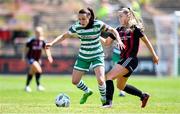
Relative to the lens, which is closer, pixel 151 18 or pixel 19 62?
pixel 19 62

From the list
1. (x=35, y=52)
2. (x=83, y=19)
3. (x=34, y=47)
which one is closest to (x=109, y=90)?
(x=83, y=19)

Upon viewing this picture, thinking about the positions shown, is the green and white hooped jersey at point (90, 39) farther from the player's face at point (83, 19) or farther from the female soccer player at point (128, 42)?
→ the female soccer player at point (128, 42)

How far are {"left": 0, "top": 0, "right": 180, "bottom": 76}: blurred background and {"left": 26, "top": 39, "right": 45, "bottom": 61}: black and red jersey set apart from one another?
487cm

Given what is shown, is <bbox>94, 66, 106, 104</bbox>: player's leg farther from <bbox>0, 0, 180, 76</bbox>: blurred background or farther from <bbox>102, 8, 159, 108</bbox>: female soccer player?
<bbox>0, 0, 180, 76</bbox>: blurred background

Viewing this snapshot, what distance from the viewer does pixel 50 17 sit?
37.7 m

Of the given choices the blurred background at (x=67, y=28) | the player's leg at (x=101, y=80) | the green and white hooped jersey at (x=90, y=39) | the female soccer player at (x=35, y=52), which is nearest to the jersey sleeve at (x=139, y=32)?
the green and white hooped jersey at (x=90, y=39)

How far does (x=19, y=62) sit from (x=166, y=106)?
18463 millimetres

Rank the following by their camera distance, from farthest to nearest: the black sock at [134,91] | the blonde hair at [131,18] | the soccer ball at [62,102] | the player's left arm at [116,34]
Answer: the black sock at [134,91] → the soccer ball at [62,102] → the blonde hair at [131,18] → the player's left arm at [116,34]

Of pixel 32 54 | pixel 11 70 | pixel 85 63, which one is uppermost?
pixel 85 63

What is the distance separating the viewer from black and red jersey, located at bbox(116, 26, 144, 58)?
14.2m

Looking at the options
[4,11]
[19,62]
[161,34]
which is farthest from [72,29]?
[4,11]

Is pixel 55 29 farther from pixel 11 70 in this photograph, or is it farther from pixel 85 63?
pixel 85 63

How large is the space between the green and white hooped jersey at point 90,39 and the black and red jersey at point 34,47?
8.66 meters

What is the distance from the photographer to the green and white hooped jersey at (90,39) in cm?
1449
